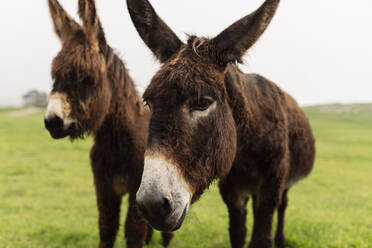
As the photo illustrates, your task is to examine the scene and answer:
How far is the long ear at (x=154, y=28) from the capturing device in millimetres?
2471

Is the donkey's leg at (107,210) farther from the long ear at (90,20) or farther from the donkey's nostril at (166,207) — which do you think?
the donkey's nostril at (166,207)

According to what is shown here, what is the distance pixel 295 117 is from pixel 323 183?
393 inches

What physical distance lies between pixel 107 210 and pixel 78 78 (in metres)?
1.65

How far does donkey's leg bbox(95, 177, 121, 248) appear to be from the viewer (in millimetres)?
3674

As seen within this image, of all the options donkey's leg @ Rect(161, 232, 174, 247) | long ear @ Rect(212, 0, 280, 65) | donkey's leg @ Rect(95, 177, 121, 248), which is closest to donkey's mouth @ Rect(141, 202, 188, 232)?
long ear @ Rect(212, 0, 280, 65)

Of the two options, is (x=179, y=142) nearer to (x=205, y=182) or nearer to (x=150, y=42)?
(x=205, y=182)

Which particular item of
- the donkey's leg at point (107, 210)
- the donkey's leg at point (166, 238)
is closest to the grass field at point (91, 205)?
the donkey's leg at point (166, 238)

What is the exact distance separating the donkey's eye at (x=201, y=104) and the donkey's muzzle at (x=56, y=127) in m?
1.65

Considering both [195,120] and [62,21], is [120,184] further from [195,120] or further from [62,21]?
[62,21]

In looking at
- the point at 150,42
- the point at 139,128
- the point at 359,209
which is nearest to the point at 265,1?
the point at 150,42

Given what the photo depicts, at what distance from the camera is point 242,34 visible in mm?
2244

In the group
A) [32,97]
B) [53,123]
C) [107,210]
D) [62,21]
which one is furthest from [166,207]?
[32,97]

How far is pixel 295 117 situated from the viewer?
413cm

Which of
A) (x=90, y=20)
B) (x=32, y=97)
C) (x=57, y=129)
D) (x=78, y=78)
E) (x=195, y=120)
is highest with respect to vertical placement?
(x=90, y=20)
